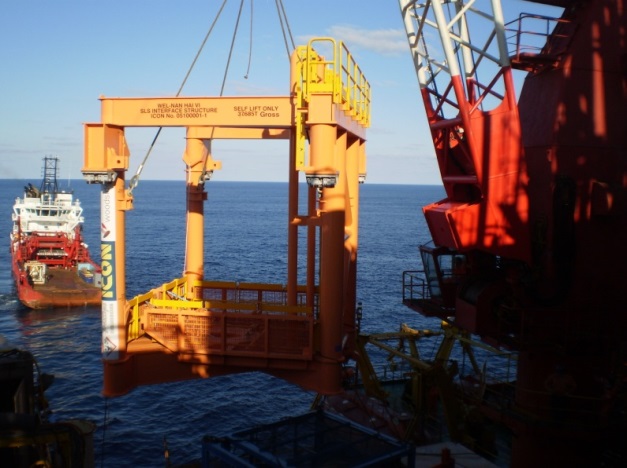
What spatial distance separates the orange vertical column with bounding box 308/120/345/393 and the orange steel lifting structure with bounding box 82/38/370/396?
0.02 meters

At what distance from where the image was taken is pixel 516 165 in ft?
46.5

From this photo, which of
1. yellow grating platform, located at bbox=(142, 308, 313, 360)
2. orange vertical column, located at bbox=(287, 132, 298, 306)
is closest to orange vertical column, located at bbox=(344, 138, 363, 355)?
orange vertical column, located at bbox=(287, 132, 298, 306)

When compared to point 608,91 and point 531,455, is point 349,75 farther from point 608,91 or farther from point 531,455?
point 531,455

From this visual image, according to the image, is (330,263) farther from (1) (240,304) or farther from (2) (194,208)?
(2) (194,208)

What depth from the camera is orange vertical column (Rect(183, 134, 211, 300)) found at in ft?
63.0

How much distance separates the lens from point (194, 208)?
758 inches

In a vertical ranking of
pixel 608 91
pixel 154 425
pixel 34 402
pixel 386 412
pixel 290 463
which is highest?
pixel 608 91

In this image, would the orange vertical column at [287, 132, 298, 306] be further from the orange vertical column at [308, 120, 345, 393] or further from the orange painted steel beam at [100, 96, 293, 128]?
the orange vertical column at [308, 120, 345, 393]

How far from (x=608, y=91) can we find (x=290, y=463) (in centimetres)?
1100

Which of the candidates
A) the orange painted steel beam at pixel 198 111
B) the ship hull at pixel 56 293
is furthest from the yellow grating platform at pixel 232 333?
the ship hull at pixel 56 293

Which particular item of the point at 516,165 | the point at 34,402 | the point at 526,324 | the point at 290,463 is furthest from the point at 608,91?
the point at 34,402

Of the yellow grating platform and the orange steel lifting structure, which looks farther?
the yellow grating platform

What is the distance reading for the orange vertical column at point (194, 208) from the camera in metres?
19.2

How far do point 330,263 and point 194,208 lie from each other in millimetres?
6623
